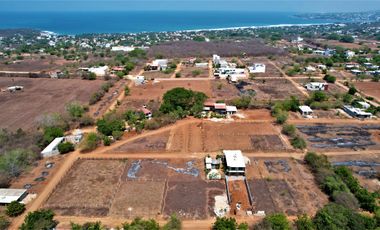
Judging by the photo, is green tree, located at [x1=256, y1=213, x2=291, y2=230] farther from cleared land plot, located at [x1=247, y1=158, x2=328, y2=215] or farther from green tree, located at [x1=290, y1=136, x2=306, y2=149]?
green tree, located at [x1=290, y1=136, x2=306, y2=149]

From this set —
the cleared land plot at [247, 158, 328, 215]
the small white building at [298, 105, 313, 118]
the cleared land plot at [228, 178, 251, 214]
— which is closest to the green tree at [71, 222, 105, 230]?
the cleared land plot at [228, 178, 251, 214]

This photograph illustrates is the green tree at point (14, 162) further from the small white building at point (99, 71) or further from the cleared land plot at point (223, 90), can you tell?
the small white building at point (99, 71)

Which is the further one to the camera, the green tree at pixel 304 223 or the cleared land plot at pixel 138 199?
the cleared land plot at pixel 138 199

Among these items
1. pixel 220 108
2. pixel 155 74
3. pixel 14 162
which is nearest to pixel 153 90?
pixel 155 74

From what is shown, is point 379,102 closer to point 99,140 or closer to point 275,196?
point 275,196

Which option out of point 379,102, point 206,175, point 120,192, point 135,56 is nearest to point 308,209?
point 206,175

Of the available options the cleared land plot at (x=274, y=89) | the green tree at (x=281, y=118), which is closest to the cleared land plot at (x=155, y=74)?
the cleared land plot at (x=274, y=89)
